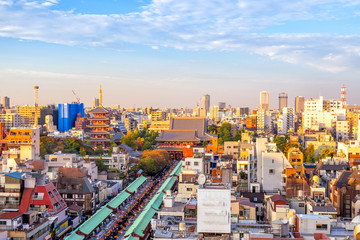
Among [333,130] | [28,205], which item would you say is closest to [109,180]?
[28,205]

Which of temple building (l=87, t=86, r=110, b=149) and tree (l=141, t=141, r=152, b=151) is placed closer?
tree (l=141, t=141, r=152, b=151)

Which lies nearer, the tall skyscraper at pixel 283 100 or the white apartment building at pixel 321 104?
the white apartment building at pixel 321 104

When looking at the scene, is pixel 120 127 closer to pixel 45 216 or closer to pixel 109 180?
pixel 109 180

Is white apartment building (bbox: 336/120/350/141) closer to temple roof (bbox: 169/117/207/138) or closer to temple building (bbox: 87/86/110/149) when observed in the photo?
temple roof (bbox: 169/117/207/138)

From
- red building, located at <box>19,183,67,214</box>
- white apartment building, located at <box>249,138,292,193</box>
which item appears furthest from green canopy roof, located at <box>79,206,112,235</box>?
white apartment building, located at <box>249,138,292,193</box>

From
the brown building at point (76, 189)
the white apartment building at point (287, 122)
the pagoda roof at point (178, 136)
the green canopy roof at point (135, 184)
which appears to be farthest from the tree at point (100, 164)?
→ the white apartment building at point (287, 122)

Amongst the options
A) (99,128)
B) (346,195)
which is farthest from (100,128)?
(346,195)

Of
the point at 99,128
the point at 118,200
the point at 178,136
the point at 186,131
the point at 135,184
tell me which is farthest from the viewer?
the point at 186,131

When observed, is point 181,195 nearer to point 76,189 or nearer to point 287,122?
point 76,189

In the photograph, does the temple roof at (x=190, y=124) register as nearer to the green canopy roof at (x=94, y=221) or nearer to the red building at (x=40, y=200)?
the green canopy roof at (x=94, y=221)
